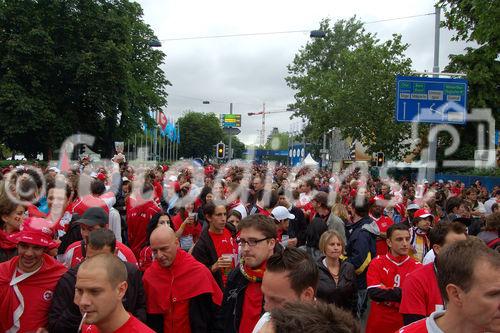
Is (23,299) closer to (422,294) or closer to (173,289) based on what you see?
(173,289)

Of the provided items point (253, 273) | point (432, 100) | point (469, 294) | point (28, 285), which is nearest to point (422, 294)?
point (253, 273)

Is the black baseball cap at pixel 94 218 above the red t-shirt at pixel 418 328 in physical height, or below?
above

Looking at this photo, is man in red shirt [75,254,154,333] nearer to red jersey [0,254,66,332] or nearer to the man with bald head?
red jersey [0,254,66,332]

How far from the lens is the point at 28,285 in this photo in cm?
390

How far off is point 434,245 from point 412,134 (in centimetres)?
2745

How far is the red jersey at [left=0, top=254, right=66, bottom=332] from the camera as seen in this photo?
12.6 feet

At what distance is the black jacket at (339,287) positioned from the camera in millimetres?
4438

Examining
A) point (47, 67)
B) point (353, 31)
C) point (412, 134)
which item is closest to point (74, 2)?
point (47, 67)

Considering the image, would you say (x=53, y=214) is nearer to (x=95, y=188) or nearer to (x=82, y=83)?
(x=95, y=188)

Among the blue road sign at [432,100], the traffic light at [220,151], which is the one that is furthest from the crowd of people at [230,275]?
the blue road sign at [432,100]

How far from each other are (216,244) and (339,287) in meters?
1.53

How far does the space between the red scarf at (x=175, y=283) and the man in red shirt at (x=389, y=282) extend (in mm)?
1509

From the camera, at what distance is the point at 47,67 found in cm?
3269

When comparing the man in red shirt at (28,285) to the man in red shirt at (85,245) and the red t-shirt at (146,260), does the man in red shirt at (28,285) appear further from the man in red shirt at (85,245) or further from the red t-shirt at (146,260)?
the red t-shirt at (146,260)
